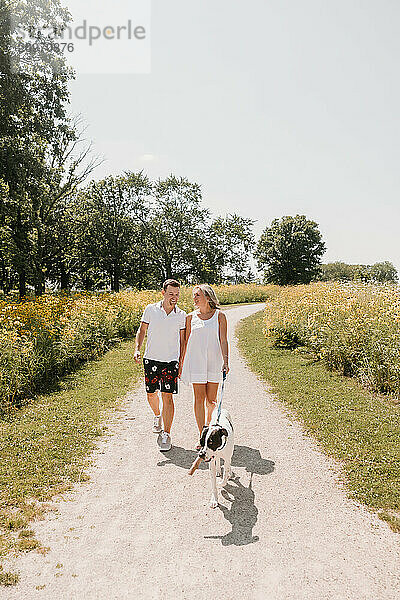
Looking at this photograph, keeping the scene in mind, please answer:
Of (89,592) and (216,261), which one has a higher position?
(216,261)

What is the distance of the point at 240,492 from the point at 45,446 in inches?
99.5

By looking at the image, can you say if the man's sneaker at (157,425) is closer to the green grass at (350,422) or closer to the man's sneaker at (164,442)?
the man's sneaker at (164,442)

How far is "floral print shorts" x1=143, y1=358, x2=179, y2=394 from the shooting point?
221 inches

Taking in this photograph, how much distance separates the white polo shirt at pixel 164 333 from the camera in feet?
18.3

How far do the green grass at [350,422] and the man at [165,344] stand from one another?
6.63 feet

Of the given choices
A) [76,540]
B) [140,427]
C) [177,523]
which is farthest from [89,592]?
[140,427]

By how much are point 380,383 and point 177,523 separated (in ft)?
18.4

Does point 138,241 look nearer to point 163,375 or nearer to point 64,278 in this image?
point 64,278

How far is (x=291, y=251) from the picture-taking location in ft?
202

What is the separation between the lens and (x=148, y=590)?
3049mm

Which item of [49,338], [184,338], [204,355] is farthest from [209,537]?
[49,338]

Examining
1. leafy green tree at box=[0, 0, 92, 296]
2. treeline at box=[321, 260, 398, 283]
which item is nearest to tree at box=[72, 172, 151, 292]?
leafy green tree at box=[0, 0, 92, 296]

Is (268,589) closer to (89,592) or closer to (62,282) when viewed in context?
(89,592)

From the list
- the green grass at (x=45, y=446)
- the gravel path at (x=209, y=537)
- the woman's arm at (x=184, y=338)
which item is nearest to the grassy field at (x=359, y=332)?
the gravel path at (x=209, y=537)
